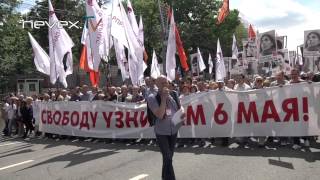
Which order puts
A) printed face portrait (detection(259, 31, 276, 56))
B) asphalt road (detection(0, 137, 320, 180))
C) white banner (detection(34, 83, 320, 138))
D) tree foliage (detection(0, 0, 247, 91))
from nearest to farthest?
1. asphalt road (detection(0, 137, 320, 180))
2. white banner (detection(34, 83, 320, 138))
3. printed face portrait (detection(259, 31, 276, 56))
4. tree foliage (detection(0, 0, 247, 91))

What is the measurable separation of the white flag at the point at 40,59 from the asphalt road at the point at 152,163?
5151 mm

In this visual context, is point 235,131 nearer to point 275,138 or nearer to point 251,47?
point 275,138

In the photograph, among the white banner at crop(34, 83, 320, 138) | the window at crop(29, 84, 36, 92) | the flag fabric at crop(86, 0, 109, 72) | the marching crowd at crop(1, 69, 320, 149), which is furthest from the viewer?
the window at crop(29, 84, 36, 92)

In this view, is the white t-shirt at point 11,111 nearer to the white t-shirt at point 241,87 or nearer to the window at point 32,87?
the white t-shirt at point 241,87

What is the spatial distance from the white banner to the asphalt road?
392mm

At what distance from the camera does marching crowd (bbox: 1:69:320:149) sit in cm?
1197

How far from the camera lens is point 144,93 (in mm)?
14828

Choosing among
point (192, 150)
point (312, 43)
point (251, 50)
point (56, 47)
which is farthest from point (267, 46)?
point (192, 150)

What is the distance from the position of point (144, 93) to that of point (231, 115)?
337cm

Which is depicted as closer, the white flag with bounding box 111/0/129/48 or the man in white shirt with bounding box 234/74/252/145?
the man in white shirt with bounding box 234/74/252/145

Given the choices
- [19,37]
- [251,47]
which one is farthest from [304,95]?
[19,37]

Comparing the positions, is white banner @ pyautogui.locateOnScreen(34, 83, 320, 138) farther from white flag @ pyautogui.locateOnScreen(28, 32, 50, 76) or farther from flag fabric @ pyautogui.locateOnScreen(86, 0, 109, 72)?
white flag @ pyautogui.locateOnScreen(28, 32, 50, 76)

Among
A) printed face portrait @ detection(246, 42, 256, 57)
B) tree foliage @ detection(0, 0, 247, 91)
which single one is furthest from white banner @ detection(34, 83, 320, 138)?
tree foliage @ detection(0, 0, 247, 91)

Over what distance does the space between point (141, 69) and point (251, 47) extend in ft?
24.3
